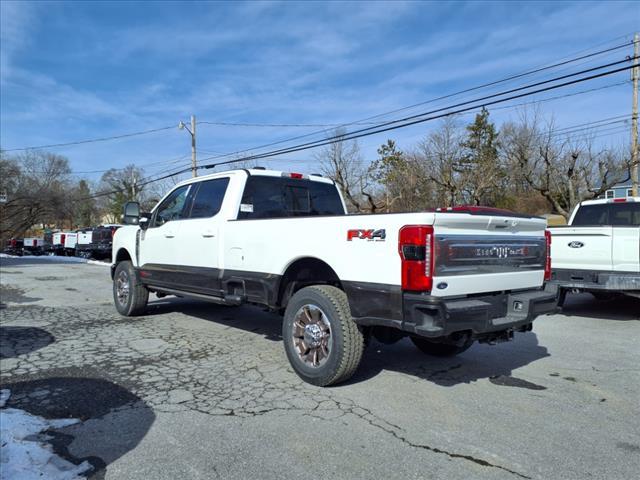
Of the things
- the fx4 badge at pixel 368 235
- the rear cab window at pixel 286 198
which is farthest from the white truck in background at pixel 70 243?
the fx4 badge at pixel 368 235

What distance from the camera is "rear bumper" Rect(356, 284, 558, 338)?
367 centimetres

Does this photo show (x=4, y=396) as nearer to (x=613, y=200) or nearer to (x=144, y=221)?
(x=144, y=221)

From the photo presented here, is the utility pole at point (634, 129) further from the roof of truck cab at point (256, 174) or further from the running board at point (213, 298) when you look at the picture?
the running board at point (213, 298)

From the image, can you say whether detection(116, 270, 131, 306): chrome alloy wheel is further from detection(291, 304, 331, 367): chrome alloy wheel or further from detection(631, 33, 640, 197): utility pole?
detection(631, 33, 640, 197): utility pole

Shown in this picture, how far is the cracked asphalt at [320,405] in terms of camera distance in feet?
10.2

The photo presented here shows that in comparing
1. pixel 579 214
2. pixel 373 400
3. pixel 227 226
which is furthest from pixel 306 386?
pixel 579 214

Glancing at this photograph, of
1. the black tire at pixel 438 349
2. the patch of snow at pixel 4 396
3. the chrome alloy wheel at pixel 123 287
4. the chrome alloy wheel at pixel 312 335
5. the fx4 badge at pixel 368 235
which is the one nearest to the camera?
the fx4 badge at pixel 368 235

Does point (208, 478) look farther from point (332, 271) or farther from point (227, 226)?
point (227, 226)

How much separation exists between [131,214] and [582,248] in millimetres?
7196

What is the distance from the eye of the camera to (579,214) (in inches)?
377

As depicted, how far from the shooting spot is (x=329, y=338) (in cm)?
441

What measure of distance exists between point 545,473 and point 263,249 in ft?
10.6

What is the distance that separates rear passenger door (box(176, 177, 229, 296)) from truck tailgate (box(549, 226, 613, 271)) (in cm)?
570

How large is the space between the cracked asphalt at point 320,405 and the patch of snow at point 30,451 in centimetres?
10
